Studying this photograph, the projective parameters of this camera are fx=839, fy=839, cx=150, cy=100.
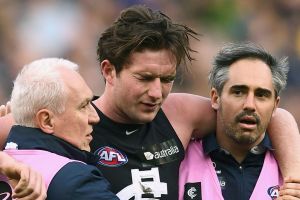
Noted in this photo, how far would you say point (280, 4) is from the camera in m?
10.8

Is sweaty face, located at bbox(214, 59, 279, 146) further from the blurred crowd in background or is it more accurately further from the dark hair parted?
the blurred crowd in background

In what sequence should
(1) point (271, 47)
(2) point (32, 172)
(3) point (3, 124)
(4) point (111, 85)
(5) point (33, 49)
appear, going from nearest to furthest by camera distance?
1. (2) point (32, 172)
2. (3) point (3, 124)
3. (4) point (111, 85)
4. (5) point (33, 49)
5. (1) point (271, 47)

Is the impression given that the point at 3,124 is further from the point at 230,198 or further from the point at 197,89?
the point at 197,89

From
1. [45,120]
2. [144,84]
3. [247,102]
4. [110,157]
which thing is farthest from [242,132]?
[45,120]

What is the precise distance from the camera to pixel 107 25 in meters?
10.1

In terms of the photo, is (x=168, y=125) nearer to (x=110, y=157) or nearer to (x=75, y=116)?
(x=110, y=157)

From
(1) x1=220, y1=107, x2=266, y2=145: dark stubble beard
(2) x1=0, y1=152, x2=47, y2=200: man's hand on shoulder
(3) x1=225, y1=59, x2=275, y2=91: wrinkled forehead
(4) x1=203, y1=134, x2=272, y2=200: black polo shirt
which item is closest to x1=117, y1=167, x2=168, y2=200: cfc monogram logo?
(4) x1=203, y1=134, x2=272, y2=200: black polo shirt

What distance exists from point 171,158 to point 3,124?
103cm

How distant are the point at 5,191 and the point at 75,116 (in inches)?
19.8

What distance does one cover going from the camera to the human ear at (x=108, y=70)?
4963 mm

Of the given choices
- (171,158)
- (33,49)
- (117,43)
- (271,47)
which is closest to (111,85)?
(117,43)

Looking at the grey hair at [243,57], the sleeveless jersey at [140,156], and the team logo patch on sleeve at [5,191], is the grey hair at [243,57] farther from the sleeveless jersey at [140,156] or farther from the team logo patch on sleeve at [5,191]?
the team logo patch on sleeve at [5,191]

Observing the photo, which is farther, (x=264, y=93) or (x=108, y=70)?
(x=264, y=93)

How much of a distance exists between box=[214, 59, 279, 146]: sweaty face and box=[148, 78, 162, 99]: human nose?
1.77 ft
